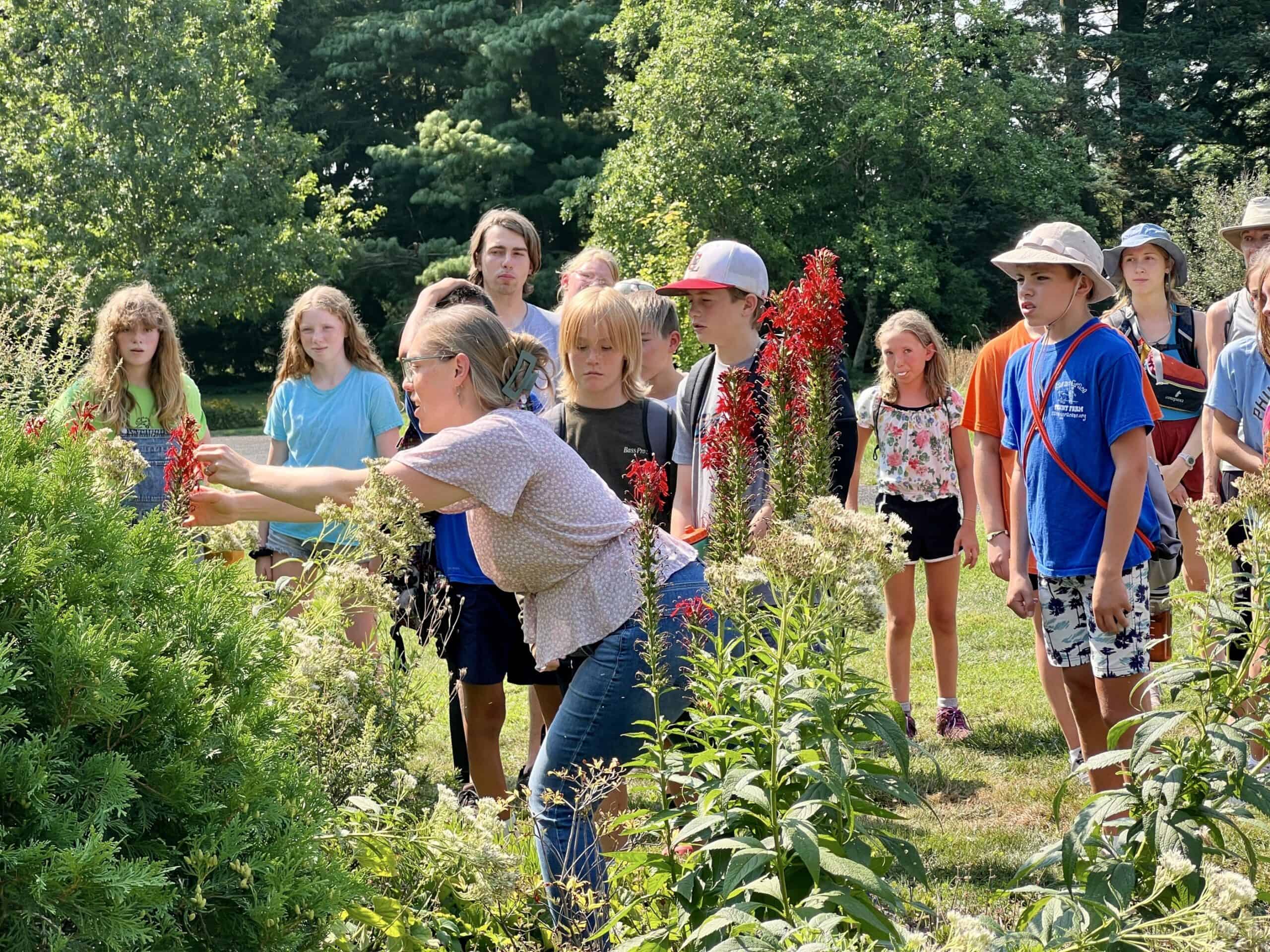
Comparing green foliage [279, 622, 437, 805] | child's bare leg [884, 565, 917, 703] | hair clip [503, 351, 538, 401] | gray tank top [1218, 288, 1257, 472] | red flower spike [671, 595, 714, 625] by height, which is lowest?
child's bare leg [884, 565, 917, 703]

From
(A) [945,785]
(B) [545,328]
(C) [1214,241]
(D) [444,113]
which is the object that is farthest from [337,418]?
(D) [444,113]

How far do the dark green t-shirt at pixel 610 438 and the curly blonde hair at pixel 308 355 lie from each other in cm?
196

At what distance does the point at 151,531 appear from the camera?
6.73ft

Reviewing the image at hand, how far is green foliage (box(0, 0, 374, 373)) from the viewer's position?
30.2 m

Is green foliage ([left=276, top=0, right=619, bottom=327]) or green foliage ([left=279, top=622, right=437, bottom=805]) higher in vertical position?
green foliage ([left=276, top=0, right=619, bottom=327])

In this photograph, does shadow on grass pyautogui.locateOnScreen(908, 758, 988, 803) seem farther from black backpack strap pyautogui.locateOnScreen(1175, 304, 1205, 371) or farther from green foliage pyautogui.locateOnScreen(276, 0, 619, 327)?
green foliage pyautogui.locateOnScreen(276, 0, 619, 327)

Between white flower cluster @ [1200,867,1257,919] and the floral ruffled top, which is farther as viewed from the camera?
the floral ruffled top

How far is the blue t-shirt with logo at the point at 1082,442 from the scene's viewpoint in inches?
163

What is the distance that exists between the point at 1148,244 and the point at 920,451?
5.01 ft

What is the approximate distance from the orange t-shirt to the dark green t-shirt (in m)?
1.83

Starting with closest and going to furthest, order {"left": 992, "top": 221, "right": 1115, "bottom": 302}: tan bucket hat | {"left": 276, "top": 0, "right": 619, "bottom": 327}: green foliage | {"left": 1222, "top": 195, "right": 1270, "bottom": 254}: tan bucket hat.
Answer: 1. {"left": 992, "top": 221, "right": 1115, "bottom": 302}: tan bucket hat
2. {"left": 1222, "top": 195, "right": 1270, "bottom": 254}: tan bucket hat
3. {"left": 276, "top": 0, "right": 619, "bottom": 327}: green foliage

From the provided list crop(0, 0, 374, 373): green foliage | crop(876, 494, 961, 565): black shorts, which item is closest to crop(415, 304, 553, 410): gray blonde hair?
crop(876, 494, 961, 565): black shorts

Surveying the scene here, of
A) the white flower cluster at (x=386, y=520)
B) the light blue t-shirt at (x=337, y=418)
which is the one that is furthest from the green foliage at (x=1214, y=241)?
the white flower cluster at (x=386, y=520)

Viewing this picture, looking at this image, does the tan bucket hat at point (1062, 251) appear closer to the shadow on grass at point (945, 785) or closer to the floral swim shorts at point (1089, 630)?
the floral swim shorts at point (1089, 630)
